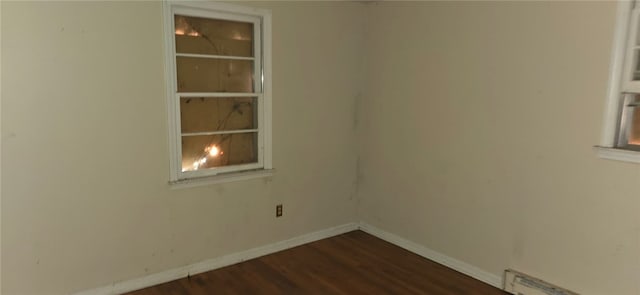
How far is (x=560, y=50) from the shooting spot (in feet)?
8.74

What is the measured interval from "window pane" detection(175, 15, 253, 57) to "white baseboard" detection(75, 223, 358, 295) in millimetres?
1635

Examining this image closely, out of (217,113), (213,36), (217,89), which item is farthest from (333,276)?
(213,36)

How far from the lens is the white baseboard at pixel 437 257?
322cm

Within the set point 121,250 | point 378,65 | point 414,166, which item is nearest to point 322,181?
point 414,166

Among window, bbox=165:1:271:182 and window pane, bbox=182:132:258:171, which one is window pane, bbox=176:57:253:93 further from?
window pane, bbox=182:132:258:171

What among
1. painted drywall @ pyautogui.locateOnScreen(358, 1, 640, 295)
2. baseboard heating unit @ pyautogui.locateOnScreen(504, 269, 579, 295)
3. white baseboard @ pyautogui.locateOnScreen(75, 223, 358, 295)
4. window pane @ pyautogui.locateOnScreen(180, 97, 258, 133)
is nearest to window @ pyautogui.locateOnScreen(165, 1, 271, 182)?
window pane @ pyautogui.locateOnScreen(180, 97, 258, 133)

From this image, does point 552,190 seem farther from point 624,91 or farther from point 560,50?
point 560,50

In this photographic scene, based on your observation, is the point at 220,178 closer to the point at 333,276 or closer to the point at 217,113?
the point at 217,113

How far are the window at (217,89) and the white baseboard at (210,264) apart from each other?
2.26ft

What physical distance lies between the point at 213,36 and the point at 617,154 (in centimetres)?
280

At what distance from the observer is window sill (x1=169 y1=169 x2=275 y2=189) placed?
3131 mm

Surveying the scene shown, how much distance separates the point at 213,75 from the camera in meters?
3.28

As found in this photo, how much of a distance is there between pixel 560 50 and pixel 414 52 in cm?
119

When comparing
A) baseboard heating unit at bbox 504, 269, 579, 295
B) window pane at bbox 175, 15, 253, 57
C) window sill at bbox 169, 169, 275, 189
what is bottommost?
baseboard heating unit at bbox 504, 269, 579, 295
